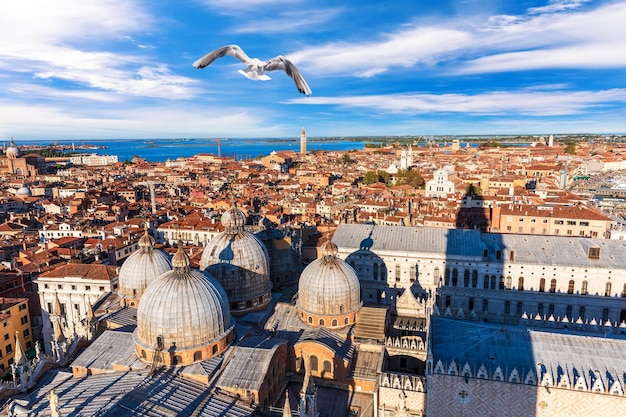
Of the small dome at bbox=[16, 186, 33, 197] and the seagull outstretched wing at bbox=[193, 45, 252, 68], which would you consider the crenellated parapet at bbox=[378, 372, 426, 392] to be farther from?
the small dome at bbox=[16, 186, 33, 197]

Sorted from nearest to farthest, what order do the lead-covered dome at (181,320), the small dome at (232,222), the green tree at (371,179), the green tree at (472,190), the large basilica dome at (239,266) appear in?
1. the lead-covered dome at (181,320)
2. the large basilica dome at (239,266)
3. the small dome at (232,222)
4. the green tree at (472,190)
5. the green tree at (371,179)

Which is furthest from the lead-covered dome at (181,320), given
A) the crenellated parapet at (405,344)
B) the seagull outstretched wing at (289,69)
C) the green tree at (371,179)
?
the green tree at (371,179)

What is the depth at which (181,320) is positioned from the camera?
20266 mm

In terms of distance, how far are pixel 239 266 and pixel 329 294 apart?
5841 millimetres

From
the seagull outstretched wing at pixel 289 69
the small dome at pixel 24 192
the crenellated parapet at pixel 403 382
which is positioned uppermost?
the seagull outstretched wing at pixel 289 69

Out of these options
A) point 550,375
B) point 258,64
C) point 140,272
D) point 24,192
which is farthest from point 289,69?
point 24,192

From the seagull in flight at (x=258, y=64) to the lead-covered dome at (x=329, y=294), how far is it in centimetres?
1293

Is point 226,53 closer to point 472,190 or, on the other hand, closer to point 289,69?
point 289,69

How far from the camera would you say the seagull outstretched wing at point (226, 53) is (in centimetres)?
1509

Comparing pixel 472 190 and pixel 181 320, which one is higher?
pixel 181 320

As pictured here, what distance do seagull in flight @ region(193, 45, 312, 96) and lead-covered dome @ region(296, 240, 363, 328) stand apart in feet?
42.4

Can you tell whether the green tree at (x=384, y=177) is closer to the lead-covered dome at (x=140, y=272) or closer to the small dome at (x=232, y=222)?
the small dome at (x=232, y=222)

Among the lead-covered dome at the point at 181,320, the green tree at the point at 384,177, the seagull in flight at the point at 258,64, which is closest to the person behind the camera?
the seagull in flight at the point at 258,64

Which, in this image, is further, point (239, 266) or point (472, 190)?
point (472, 190)
